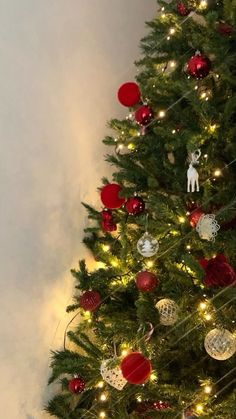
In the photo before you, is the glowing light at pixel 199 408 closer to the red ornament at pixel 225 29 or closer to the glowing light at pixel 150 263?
the glowing light at pixel 150 263

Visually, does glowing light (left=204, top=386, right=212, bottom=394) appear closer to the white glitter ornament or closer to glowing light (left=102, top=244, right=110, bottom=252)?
the white glitter ornament

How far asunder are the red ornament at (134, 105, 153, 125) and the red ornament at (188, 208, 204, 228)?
326 millimetres

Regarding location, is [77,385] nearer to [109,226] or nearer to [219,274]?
[109,226]

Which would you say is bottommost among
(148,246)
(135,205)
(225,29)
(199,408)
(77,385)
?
(199,408)

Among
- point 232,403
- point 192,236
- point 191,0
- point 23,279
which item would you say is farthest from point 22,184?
point 232,403

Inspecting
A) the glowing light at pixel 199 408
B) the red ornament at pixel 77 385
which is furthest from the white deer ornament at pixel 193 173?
the red ornament at pixel 77 385

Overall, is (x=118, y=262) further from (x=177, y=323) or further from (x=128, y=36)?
(x=128, y=36)

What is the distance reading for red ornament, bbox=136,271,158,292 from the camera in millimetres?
1290

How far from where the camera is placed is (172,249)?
1293 millimetres

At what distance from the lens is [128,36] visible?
77.4 inches

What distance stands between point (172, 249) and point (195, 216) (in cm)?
12

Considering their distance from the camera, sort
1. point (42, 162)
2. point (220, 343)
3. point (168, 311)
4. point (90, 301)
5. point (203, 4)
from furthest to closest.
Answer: point (42, 162) → point (90, 301) → point (203, 4) → point (168, 311) → point (220, 343)

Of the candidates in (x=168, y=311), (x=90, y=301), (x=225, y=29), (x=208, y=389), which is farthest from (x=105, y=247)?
(x=225, y=29)

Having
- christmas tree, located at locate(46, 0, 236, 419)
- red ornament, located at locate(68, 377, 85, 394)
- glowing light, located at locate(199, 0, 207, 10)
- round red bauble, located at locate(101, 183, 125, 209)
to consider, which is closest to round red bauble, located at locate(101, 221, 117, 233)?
christmas tree, located at locate(46, 0, 236, 419)
